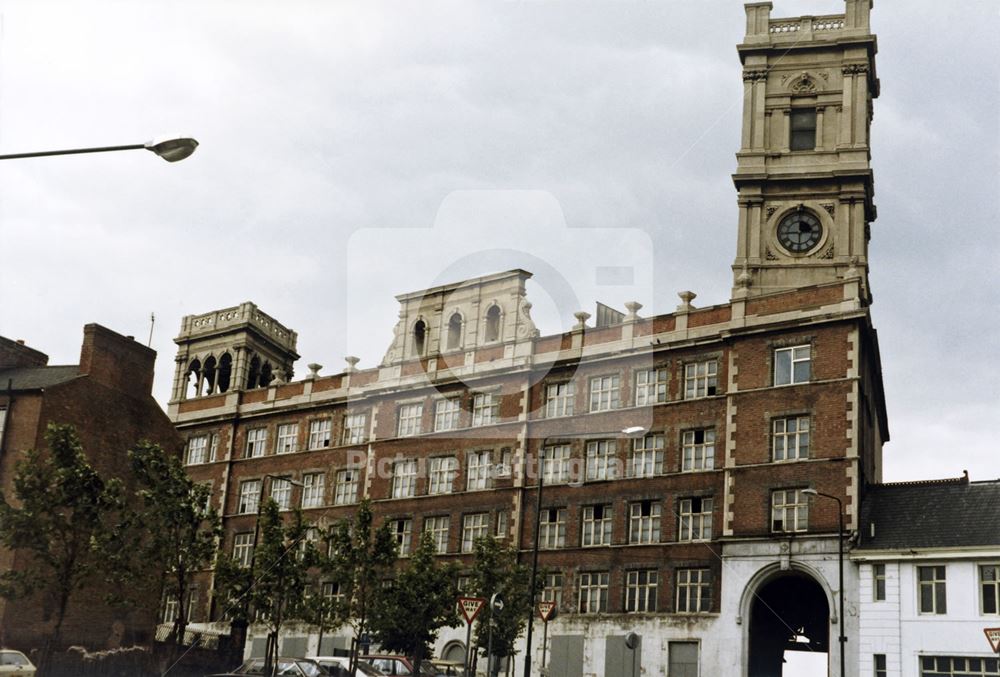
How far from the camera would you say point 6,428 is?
183ft

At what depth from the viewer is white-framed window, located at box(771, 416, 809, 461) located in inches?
2044

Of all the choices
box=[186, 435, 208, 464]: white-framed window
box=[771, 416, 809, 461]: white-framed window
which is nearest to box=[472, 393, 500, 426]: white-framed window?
box=[771, 416, 809, 461]: white-framed window

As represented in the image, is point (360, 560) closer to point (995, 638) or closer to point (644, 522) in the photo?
point (644, 522)

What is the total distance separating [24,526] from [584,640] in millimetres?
25382

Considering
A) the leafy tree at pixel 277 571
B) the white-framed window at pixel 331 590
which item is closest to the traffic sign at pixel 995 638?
the leafy tree at pixel 277 571

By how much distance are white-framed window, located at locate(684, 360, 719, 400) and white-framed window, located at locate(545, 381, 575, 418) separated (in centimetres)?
656

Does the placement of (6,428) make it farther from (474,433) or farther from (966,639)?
(966,639)

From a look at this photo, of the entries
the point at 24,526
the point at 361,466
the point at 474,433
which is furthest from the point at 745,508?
the point at 24,526

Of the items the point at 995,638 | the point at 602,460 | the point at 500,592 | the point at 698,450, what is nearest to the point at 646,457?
the point at 602,460

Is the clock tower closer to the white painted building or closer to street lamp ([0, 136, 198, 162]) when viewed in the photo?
the white painted building

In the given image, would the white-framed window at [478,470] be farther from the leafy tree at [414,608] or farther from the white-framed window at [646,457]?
the leafy tree at [414,608]

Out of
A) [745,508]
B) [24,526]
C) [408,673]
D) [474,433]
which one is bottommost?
[408,673]

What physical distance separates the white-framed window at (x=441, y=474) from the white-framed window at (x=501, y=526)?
3694 millimetres

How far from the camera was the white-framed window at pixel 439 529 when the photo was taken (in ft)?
207
